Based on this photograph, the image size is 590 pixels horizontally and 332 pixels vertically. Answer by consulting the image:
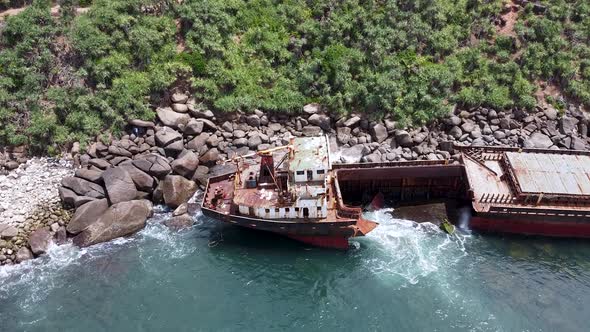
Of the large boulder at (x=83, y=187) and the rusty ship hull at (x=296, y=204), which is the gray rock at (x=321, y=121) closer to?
the rusty ship hull at (x=296, y=204)

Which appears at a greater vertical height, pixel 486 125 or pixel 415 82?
pixel 415 82

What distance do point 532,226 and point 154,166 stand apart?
111ft

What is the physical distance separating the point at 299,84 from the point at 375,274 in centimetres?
2392

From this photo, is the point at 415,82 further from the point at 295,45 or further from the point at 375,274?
the point at 375,274

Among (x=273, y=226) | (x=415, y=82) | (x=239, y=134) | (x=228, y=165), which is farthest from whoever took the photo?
(x=415, y=82)

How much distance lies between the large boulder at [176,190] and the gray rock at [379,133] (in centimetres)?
1897

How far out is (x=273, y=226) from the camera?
Result: 36281 mm

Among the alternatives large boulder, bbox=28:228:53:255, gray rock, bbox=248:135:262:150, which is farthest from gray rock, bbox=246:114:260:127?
large boulder, bbox=28:228:53:255

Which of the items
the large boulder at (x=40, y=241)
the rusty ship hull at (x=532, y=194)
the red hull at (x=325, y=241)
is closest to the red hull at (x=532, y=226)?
the rusty ship hull at (x=532, y=194)

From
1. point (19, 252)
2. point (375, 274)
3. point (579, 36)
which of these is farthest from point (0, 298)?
point (579, 36)

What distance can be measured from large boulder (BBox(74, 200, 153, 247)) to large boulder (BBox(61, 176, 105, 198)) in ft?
7.98

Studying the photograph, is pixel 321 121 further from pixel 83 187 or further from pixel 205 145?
pixel 83 187

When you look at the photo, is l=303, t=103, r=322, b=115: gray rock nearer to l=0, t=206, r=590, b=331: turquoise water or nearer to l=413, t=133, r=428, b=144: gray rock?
l=413, t=133, r=428, b=144: gray rock

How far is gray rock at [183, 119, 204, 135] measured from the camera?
151 ft
